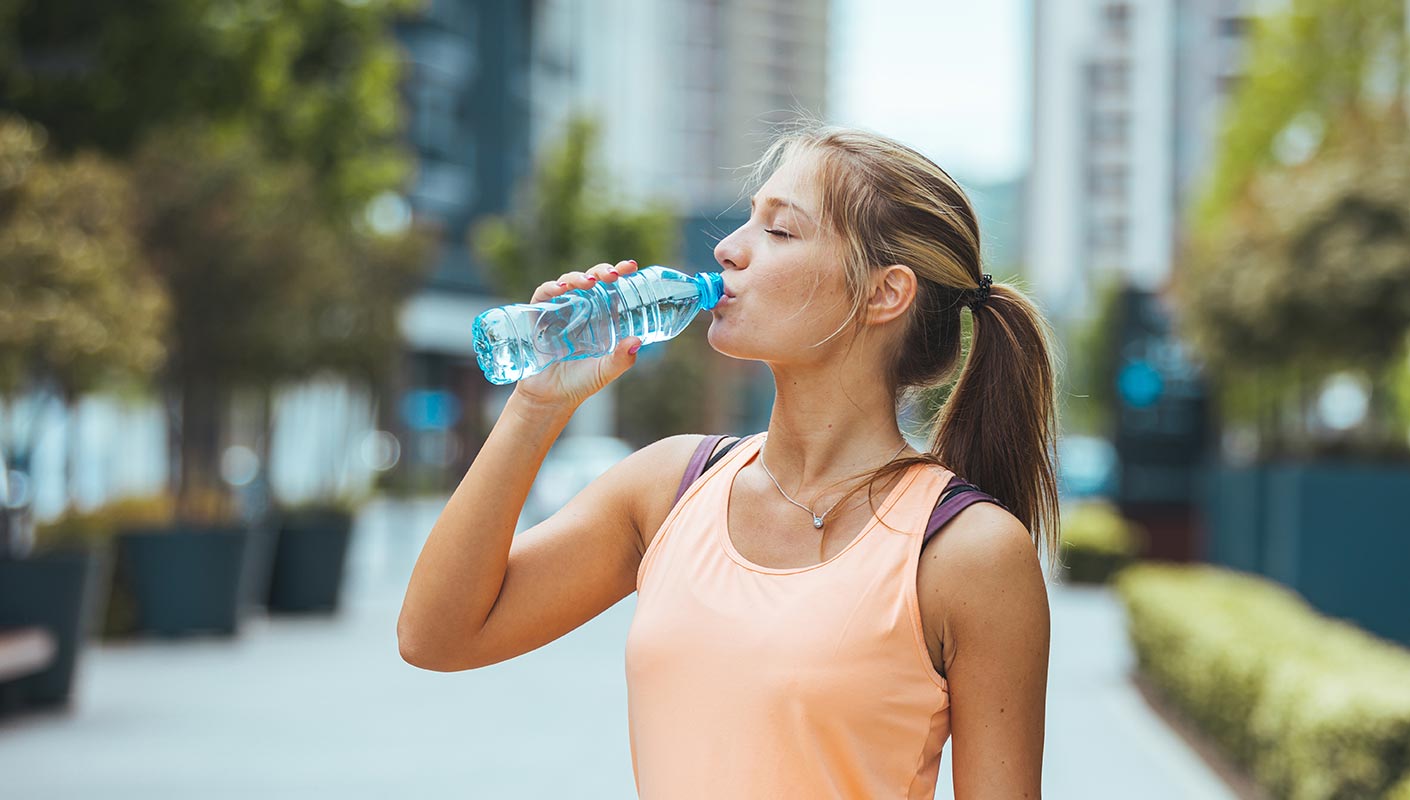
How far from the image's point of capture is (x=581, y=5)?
57.8 metres

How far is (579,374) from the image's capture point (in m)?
2.27

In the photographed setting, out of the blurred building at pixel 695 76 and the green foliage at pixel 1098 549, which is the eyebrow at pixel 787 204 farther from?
the blurred building at pixel 695 76

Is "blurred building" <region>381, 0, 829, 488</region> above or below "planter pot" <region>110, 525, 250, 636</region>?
above

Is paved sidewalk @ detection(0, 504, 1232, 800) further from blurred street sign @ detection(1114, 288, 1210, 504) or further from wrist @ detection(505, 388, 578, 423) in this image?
blurred street sign @ detection(1114, 288, 1210, 504)

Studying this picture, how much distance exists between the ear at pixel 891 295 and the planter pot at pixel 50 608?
9.13m

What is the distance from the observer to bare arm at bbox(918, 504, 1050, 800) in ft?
6.74

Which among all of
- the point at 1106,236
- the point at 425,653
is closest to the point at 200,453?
the point at 425,653

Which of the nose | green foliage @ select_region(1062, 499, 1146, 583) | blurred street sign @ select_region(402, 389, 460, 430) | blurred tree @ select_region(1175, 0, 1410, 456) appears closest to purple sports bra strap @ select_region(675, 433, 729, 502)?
the nose

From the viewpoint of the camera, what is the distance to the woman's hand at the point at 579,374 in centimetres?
224

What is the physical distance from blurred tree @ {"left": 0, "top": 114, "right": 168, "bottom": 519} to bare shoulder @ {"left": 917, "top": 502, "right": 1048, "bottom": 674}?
30.1ft

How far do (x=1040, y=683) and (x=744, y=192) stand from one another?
0.90m

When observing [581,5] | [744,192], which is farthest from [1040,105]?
[744,192]

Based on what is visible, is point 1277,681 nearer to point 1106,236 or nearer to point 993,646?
point 993,646

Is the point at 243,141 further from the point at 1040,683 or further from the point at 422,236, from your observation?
the point at 1040,683
